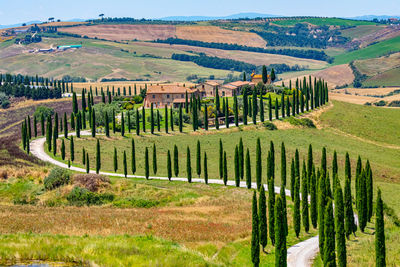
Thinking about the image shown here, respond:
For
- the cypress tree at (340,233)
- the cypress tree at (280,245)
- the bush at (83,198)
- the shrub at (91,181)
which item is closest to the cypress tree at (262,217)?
the cypress tree at (280,245)

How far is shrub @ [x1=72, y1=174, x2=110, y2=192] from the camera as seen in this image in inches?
2714

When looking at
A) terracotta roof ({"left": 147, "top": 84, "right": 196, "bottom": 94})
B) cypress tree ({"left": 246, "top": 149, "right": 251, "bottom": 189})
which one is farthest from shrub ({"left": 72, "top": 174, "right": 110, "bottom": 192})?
terracotta roof ({"left": 147, "top": 84, "right": 196, "bottom": 94})

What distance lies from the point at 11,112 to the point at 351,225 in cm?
13794

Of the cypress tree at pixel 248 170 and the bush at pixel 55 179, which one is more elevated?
the bush at pixel 55 179

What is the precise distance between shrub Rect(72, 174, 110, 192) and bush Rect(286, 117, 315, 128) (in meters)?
70.8

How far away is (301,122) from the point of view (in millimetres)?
135000

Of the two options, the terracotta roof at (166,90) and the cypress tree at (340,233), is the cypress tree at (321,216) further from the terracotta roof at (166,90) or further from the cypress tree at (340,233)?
the terracotta roof at (166,90)

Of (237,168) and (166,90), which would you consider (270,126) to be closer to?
(166,90)

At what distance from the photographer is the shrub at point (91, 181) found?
226ft

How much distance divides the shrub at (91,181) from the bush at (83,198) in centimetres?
105

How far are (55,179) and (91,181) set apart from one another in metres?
4.62

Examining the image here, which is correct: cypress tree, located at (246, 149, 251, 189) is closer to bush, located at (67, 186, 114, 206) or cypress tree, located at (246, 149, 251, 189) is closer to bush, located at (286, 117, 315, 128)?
bush, located at (67, 186, 114, 206)

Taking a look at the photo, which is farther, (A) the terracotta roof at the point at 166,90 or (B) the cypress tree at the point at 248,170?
(A) the terracotta roof at the point at 166,90

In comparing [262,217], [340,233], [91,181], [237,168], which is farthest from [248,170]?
[340,233]
